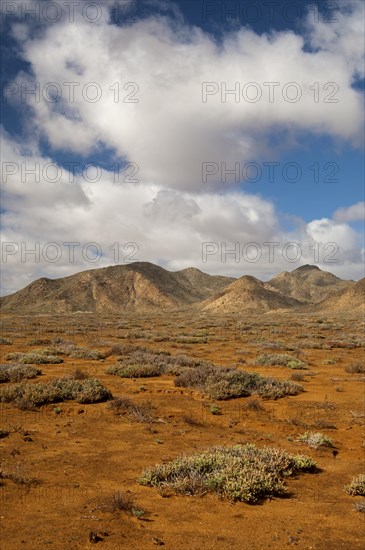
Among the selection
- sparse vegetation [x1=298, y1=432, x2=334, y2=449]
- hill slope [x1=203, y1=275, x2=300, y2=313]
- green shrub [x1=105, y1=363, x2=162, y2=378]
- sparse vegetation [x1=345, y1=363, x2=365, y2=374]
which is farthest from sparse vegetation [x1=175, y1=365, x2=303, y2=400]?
hill slope [x1=203, y1=275, x2=300, y2=313]

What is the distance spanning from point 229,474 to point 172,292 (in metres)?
140

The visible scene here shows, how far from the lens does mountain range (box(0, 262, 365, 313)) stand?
4124 inches

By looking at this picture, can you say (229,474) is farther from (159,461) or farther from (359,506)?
(359,506)

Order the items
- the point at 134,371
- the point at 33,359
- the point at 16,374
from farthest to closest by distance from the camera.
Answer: the point at 33,359 → the point at 134,371 → the point at 16,374

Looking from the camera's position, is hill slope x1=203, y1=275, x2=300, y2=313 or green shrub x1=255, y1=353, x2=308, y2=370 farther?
hill slope x1=203, y1=275, x2=300, y2=313

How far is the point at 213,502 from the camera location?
20.3 feet

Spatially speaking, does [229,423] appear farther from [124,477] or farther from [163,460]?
[124,477]

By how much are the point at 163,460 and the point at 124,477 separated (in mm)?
974

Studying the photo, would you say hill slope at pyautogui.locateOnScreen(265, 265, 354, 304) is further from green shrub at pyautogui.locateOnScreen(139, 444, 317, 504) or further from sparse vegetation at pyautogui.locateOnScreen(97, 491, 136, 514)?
sparse vegetation at pyautogui.locateOnScreen(97, 491, 136, 514)

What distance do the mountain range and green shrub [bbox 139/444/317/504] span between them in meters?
79.0

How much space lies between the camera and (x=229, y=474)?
6.62 metres

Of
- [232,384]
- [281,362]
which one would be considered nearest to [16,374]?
[232,384]

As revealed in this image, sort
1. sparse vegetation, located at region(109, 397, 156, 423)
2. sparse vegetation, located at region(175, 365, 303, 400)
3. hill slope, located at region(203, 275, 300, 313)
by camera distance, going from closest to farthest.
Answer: sparse vegetation, located at region(109, 397, 156, 423) → sparse vegetation, located at region(175, 365, 303, 400) → hill slope, located at region(203, 275, 300, 313)

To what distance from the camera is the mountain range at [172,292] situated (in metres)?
105
